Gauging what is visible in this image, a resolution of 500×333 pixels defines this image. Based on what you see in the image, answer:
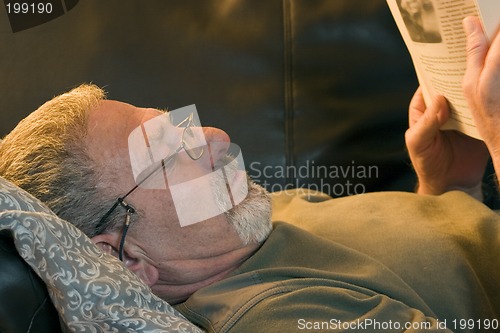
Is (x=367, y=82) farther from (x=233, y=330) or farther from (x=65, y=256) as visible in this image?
(x=65, y=256)

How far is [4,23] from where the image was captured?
1604 millimetres

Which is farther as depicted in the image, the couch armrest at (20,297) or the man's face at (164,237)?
the man's face at (164,237)

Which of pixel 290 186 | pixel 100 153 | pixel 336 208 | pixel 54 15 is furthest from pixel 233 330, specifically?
pixel 54 15

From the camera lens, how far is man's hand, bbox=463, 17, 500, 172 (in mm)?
1079

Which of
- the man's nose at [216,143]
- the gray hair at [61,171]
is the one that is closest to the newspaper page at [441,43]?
the man's nose at [216,143]

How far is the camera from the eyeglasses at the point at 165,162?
111 centimetres

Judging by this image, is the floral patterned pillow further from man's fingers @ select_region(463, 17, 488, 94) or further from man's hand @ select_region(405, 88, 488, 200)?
man's hand @ select_region(405, 88, 488, 200)

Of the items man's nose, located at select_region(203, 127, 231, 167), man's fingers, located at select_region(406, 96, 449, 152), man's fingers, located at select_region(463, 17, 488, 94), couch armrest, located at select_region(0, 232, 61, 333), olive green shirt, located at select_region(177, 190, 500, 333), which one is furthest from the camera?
man's fingers, located at select_region(406, 96, 449, 152)

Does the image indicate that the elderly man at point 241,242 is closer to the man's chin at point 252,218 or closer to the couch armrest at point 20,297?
the man's chin at point 252,218

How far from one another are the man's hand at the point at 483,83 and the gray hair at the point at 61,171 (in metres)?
0.57

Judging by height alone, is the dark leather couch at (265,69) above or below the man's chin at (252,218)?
above

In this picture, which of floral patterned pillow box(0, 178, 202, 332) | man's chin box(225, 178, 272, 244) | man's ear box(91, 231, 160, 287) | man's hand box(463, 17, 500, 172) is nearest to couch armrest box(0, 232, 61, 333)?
floral patterned pillow box(0, 178, 202, 332)

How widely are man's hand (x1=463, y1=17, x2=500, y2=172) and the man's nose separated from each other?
1.29 feet

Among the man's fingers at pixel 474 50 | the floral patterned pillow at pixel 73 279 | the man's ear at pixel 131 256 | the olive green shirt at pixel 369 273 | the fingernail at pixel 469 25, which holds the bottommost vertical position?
the olive green shirt at pixel 369 273
